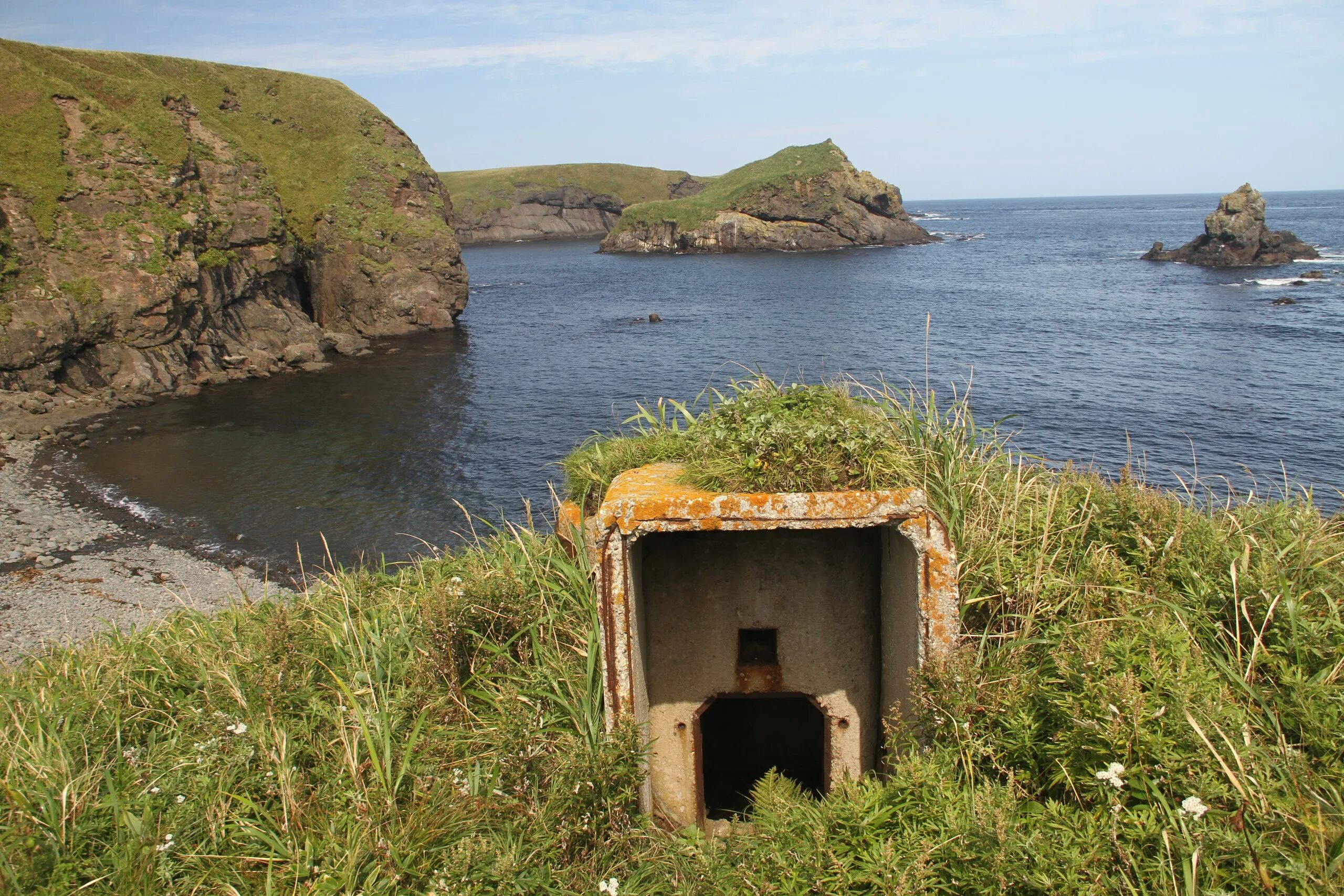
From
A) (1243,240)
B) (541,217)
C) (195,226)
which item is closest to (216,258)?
(195,226)

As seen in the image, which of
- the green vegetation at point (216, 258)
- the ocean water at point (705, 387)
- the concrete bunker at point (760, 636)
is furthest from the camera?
the green vegetation at point (216, 258)

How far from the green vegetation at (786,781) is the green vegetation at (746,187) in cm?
11888

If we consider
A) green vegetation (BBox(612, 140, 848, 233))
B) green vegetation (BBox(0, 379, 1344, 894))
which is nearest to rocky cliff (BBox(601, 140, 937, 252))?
green vegetation (BBox(612, 140, 848, 233))

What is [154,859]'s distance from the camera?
4.53 m

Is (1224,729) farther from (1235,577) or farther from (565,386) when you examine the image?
(565,386)

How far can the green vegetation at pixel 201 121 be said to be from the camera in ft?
129

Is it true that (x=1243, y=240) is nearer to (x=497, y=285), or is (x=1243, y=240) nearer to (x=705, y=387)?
(x=497, y=285)

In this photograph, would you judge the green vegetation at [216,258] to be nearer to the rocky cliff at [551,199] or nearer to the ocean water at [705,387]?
the ocean water at [705,387]

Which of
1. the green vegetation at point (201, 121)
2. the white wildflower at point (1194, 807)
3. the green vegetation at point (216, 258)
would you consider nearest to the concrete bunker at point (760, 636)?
the white wildflower at point (1194, 807)

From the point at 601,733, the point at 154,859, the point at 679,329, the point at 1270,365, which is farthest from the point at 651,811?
the point at 679,329

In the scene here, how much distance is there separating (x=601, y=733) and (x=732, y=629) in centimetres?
177

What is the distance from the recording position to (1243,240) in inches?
2977

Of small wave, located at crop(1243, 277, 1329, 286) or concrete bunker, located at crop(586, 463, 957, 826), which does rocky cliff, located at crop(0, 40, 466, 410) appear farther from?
small wave, located at crop(1243, 277, 1329, 286)

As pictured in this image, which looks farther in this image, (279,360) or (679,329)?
(679,329)
